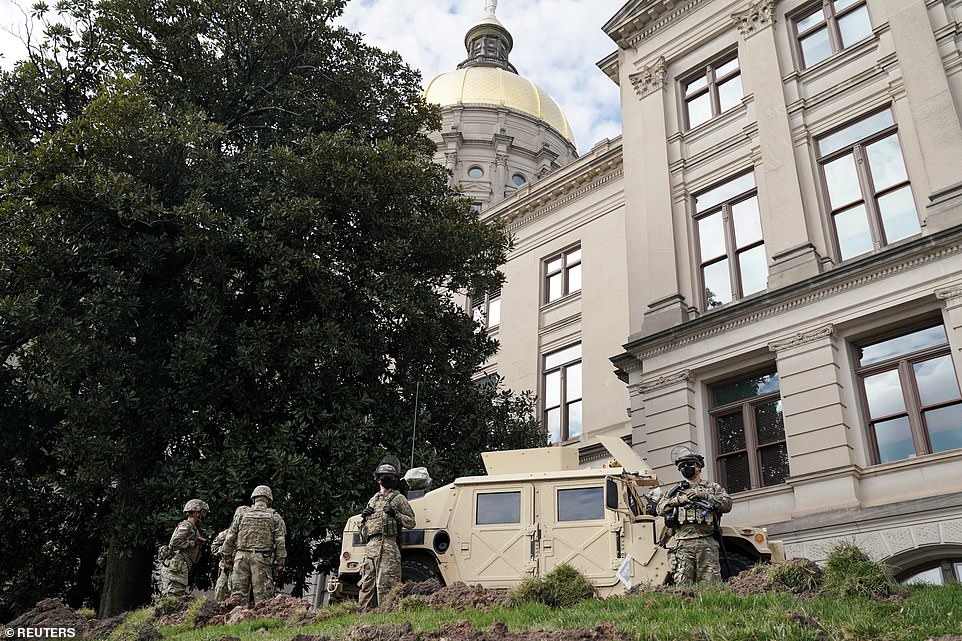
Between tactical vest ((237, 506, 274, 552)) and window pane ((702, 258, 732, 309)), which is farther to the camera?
window pane ((702, 258, 732, 309))

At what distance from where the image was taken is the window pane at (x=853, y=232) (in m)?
18.0

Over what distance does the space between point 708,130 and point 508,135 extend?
36.6 metres

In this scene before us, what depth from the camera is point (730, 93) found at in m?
22.3

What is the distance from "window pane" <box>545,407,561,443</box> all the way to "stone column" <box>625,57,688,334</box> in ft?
18.6

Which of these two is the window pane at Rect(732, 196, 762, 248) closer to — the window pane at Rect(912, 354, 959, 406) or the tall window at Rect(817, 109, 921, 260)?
the tall window at Rect(817, 109, 921, 260)

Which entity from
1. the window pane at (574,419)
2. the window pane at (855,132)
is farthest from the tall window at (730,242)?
the window pane at (574,419)

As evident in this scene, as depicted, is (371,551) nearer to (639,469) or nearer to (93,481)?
(639,469)

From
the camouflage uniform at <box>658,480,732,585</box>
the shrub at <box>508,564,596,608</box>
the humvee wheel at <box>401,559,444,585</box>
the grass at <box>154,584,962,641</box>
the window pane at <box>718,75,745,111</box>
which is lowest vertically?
the grass at <box>154,584,962,641</box>

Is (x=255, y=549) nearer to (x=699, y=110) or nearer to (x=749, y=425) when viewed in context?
(x=749, y=425)

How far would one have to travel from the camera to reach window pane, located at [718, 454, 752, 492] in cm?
1816

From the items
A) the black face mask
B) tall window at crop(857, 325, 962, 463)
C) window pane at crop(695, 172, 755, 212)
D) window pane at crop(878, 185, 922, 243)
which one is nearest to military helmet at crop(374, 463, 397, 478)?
the black face mask

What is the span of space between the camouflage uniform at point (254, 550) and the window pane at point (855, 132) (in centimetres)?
1433

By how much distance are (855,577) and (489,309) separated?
77.1ft

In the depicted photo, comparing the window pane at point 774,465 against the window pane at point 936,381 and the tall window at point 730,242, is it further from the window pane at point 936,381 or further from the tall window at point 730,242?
the tall window at point 730,242
